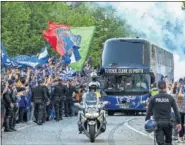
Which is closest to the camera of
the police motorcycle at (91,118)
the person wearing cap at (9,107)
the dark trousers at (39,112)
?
the police motorcycle at (91,118)

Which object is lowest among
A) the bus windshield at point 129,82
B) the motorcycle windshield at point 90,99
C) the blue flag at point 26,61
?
the motorcycle windshield at point 90,99

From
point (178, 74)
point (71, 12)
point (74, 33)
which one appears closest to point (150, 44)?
point (74, 33)

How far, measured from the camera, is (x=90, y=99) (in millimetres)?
23328

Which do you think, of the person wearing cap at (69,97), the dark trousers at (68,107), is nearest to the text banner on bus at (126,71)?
the person wearing cap at (69,97)

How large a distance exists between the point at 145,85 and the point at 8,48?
18222 mm

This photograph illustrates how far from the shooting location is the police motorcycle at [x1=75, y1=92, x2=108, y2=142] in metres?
22.6

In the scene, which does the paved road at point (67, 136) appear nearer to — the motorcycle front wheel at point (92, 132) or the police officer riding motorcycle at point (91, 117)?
the motorcycle front wheel at point (92, 132)

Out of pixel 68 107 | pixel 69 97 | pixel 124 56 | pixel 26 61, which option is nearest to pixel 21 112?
pixel 26 61

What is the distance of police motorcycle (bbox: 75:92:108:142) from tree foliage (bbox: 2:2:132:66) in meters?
34.4

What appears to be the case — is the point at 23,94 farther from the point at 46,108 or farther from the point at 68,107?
the point at 68,107

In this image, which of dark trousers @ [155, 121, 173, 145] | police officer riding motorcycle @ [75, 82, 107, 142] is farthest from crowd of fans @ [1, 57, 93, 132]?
dark trousers @ [155, 121, 173, 145]

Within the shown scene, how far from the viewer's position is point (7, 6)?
2344 inches

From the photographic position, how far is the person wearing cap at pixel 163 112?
51.2ft

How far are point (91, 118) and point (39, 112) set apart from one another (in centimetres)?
949
